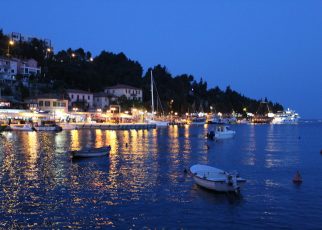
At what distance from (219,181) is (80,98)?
11405 cm

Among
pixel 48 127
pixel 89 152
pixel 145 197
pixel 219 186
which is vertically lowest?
pixel 145 197

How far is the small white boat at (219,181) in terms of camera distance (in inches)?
1089

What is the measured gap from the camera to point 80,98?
137750 mm

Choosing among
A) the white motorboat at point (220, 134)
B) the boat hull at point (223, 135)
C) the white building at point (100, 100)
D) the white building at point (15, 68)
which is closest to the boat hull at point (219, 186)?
the white motorboat at point (220, 134)

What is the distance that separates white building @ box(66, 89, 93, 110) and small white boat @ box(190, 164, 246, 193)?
106 m

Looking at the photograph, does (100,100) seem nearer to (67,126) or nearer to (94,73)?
(94,73)

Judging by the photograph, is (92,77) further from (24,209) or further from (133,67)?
(24,209)

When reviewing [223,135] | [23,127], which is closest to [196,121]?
[23,127]

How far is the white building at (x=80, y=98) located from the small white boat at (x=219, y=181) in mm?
105719

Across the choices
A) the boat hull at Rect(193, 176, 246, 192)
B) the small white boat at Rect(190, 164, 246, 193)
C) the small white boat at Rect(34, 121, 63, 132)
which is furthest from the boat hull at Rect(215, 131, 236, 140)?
the boat hull at Rect(193, 176, 246, 192)

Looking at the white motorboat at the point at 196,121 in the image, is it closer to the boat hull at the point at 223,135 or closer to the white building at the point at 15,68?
the white building at the point at 15,68

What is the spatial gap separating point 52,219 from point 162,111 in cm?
14361

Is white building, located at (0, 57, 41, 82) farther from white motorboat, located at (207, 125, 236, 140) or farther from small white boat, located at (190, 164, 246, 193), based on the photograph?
small white boat, located at (190, 164, 246, 193)

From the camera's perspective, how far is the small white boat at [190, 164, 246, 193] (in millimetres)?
27672
